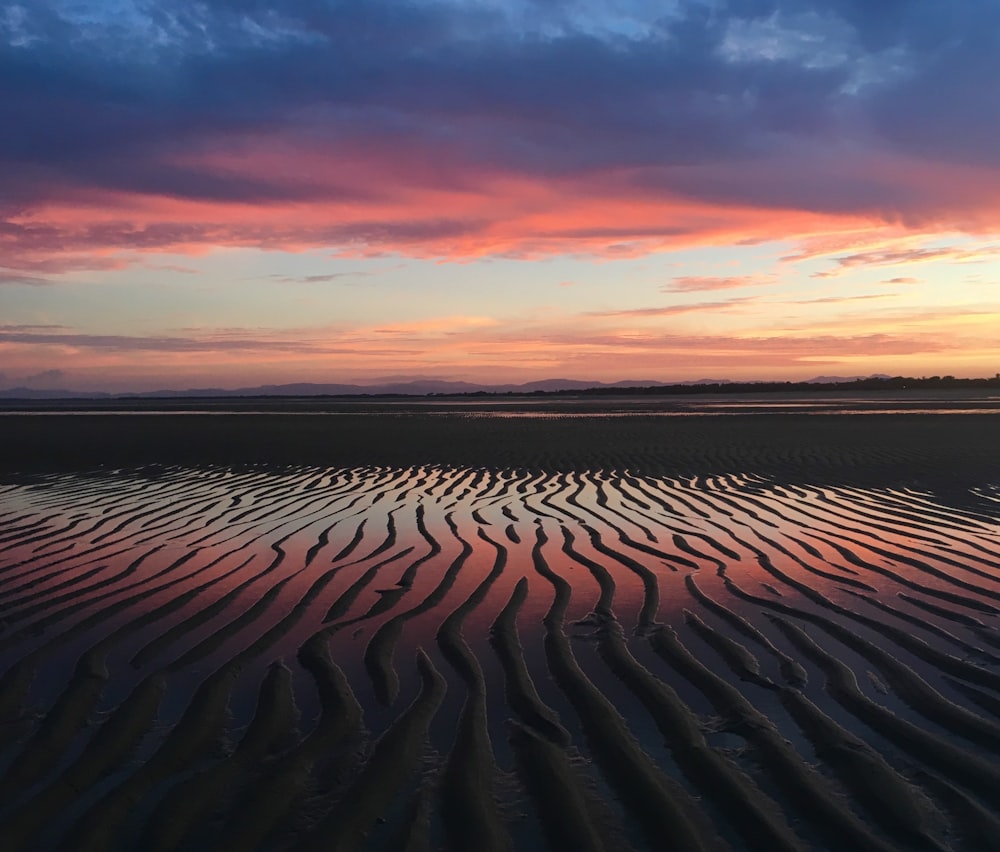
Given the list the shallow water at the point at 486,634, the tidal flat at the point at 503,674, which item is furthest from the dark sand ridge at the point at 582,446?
the tidal flat at the point at 503,674

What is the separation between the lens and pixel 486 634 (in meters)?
5.82

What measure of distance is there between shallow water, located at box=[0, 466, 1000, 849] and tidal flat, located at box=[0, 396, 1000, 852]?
0.02 m

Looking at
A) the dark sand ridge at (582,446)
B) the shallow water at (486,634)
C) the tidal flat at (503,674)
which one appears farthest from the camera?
the dark sand ridge at (582,446)

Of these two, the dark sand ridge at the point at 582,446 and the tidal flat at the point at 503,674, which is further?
the dark sand ridge at the point at 582,446

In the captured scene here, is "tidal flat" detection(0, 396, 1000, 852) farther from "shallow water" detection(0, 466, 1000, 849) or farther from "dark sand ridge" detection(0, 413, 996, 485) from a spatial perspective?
"dark sand ridge" detection(0, 413, 996, 485)

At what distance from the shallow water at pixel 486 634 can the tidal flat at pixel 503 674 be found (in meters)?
0.02

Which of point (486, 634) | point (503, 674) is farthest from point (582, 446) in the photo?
point (503, 674)

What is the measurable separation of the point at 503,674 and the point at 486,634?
84 cm

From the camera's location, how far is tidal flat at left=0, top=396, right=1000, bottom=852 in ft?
11.0

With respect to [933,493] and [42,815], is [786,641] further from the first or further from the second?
[933,493]

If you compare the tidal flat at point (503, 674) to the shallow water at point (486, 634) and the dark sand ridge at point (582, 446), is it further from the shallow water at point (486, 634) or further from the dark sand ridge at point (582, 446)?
the dark sand ridge at point (582, 446)

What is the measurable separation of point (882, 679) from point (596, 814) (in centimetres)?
235

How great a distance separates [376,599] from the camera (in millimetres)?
6820

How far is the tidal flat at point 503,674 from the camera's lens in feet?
11.0
